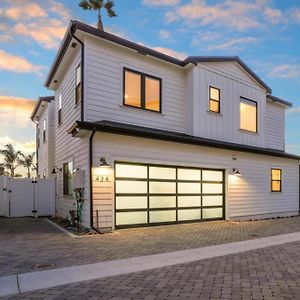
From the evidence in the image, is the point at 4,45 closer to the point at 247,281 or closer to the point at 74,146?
the point at 74,146

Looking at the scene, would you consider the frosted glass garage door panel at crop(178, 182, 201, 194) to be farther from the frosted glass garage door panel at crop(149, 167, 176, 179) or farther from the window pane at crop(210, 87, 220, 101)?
the window pane at crop(210, 87, 220, 101)

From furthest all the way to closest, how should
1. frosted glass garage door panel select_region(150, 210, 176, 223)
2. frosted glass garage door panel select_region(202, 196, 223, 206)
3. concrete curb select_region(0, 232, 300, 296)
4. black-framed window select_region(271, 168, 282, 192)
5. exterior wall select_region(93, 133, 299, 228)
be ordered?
1. black-framed window select_region(271, 168, 282, 192)
2. frosted glass garage door panel select_region(202, 196, 223, 206)
3. frosted glass garage door panel select_region(150, 210, 176, 223)
4. exterior wall select_region(93, 133, 299, 228)
5. concrete curb select_region(0, 232, 300, 296)

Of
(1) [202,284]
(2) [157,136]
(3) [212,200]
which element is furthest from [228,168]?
(1) [202,284]

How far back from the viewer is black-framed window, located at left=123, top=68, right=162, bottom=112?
14.0 metres

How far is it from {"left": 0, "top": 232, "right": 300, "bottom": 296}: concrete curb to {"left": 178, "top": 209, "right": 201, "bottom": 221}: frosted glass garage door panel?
461cm

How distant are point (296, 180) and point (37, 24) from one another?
1677 centimetres

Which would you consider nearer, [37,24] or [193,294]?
[193,294]

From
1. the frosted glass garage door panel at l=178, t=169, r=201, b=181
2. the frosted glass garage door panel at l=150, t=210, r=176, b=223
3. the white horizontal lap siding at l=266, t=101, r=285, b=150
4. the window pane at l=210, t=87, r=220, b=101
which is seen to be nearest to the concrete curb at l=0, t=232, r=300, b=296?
the frosted glass garage door panel at l=150, t=210, r=176, b=223

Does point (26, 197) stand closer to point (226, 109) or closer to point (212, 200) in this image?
point (212, 200)

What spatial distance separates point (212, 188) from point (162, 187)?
305 cm

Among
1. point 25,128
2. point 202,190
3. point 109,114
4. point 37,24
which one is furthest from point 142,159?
point 25,128

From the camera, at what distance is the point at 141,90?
47.1 feet

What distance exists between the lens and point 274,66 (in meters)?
23.6

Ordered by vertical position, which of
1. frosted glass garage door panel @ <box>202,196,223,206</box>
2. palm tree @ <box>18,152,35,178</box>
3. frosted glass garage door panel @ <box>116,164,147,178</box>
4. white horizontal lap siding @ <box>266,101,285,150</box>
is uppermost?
white horizontal lap siding @ <box>266,101,285,150</box>
